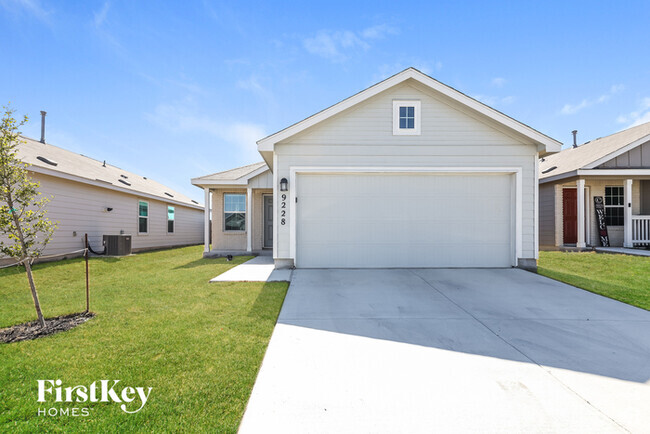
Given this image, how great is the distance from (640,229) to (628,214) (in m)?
0.86

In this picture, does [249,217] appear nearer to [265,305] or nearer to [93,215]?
[93,215]

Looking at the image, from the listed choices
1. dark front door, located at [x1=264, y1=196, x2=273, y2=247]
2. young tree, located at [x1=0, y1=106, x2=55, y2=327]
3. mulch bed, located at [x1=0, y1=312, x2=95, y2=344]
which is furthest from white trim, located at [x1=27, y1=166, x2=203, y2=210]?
dark front door, located at [x1=264, y1=196, x2=273, y2=247]

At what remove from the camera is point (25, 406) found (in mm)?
1869

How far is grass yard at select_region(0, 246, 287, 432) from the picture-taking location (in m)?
1.76

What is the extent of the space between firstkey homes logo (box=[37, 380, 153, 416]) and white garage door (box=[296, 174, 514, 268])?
4.52 metres

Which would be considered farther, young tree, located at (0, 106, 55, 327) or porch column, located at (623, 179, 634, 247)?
porch column, located at (623, 179, 634, 247)

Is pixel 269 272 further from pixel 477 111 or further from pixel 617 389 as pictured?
pixel 477 111

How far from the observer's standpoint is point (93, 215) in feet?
31.7

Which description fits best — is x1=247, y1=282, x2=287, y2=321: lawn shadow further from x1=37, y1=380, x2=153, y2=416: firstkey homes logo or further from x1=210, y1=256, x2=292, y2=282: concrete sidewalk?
x1=37, y1=380, x2=153, y2=416: firstkey homes logo

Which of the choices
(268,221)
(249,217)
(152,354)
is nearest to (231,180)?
(249,217)

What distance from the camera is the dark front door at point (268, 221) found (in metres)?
10.7

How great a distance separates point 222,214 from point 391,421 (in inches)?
399

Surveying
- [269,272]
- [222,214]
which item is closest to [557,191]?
[269,272]

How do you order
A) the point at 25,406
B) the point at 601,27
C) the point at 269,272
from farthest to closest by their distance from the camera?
the point at 601,27
the point at 269,272
the point at 25,406
